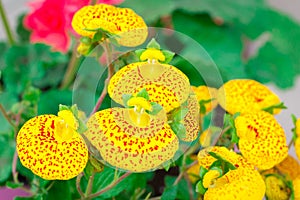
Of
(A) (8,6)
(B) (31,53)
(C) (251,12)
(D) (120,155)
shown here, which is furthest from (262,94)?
(A) (8,6)

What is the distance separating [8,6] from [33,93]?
0.62 metres

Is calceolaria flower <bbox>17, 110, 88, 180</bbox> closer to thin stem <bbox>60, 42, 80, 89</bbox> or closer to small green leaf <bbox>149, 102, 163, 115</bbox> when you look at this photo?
small green leaf <bbox>149, 102, 163, 115</bbox>

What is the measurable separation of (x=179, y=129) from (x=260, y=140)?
0.27 ft

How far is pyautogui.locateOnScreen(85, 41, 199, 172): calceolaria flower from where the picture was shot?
37cm

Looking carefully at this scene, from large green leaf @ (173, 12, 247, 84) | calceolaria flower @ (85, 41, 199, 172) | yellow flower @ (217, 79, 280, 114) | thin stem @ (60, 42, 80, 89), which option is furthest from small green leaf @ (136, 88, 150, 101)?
large green leaf @ (173, 12, 247, 84)

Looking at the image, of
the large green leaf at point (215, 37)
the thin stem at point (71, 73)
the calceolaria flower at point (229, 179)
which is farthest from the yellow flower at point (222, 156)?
the large green leaf at point (215, 37)

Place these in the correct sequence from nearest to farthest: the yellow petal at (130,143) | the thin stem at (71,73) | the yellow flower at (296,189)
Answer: the yellow petal at (130,143) → the yellow flower at (296,189) → the thin stem at (71,73)

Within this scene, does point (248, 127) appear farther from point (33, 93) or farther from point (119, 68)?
point (33, 93)

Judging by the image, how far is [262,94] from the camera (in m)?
0.49

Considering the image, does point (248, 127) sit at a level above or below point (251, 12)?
above

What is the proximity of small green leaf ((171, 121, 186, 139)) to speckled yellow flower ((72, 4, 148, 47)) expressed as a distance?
74mm

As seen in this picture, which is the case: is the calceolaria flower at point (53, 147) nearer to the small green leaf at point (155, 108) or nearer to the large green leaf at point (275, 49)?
the small green leaf at point (155, 108)

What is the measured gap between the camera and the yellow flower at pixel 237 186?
15.6 inches

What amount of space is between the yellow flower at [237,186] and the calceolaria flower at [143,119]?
0.04 metres
